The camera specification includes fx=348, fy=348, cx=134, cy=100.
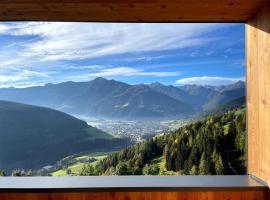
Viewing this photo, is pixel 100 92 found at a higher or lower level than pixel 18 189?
higher

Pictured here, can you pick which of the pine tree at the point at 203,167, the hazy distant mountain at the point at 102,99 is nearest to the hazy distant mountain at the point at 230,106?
the hazy distant mountain at the point at 102,99

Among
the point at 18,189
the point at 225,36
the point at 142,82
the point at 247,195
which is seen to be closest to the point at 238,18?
the point at 225,36

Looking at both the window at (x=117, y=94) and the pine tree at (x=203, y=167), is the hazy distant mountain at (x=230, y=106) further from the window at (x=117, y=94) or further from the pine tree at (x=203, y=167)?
the pine tree at (x=203, y=167)

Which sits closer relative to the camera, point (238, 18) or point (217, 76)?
point (238, 18)

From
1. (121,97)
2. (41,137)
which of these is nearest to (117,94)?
(121,97)

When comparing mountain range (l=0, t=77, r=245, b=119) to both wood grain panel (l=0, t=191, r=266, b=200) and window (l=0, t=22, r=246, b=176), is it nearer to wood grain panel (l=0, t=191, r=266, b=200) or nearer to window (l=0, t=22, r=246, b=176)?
window (l=0, t=22, r=246, b=176)

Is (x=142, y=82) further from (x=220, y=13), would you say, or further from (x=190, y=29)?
(x=220, y=13)

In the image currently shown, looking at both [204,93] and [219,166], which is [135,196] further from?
[204,93]
